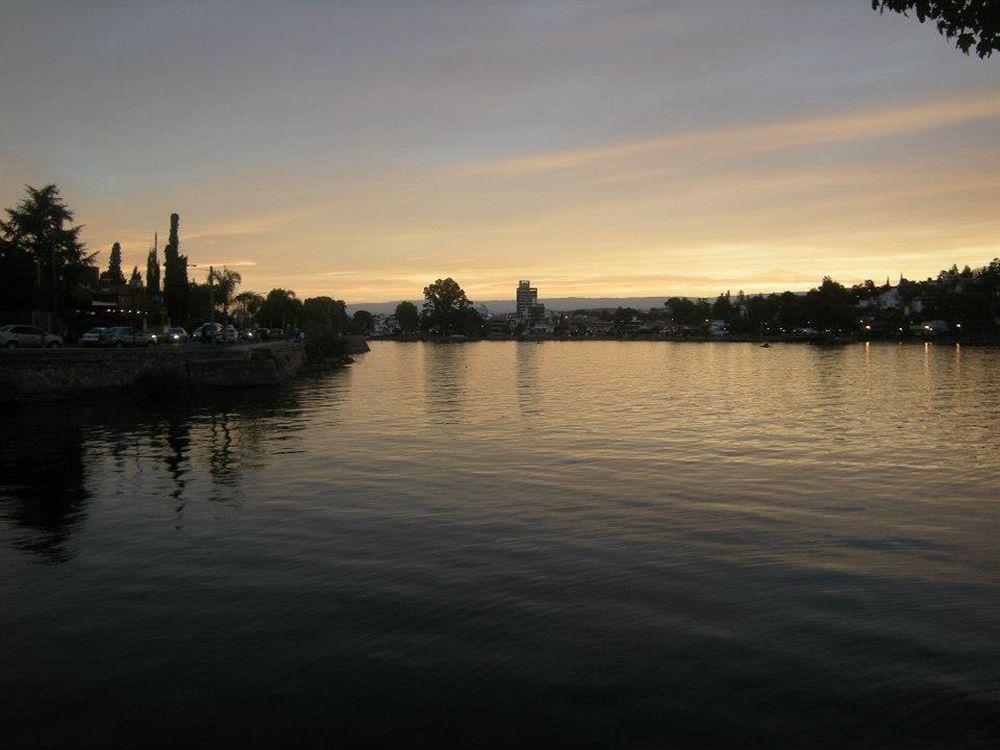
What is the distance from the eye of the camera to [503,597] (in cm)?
1278

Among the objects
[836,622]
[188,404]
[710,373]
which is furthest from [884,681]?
[710,373]

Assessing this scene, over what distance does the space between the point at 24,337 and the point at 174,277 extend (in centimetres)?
3657

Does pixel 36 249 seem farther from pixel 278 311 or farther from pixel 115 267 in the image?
pixel 278 311

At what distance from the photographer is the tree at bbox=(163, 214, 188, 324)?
8662cm

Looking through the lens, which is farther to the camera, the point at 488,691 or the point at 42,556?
the point at 42,556

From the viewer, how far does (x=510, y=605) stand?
40.7 feet

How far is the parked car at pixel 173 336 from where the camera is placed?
248 ft

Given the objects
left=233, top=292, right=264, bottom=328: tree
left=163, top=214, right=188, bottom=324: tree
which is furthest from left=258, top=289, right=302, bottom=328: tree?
left=163, top=214, right=188, bottom=324: tree

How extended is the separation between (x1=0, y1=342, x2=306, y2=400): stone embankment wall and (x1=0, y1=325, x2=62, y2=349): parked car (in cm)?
768

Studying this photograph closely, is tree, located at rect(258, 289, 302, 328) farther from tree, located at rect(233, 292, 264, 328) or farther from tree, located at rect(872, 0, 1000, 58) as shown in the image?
tree, located at rect(872, 0, 1000, 58)

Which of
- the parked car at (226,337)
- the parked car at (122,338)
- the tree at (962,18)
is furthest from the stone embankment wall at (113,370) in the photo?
the tree at (962,18)

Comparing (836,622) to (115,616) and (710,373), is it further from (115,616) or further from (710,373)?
(710,373)

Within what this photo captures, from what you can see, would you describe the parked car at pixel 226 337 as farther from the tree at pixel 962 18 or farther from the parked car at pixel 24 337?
the tree at pixel 962 18

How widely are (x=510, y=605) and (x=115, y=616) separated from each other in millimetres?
6260
